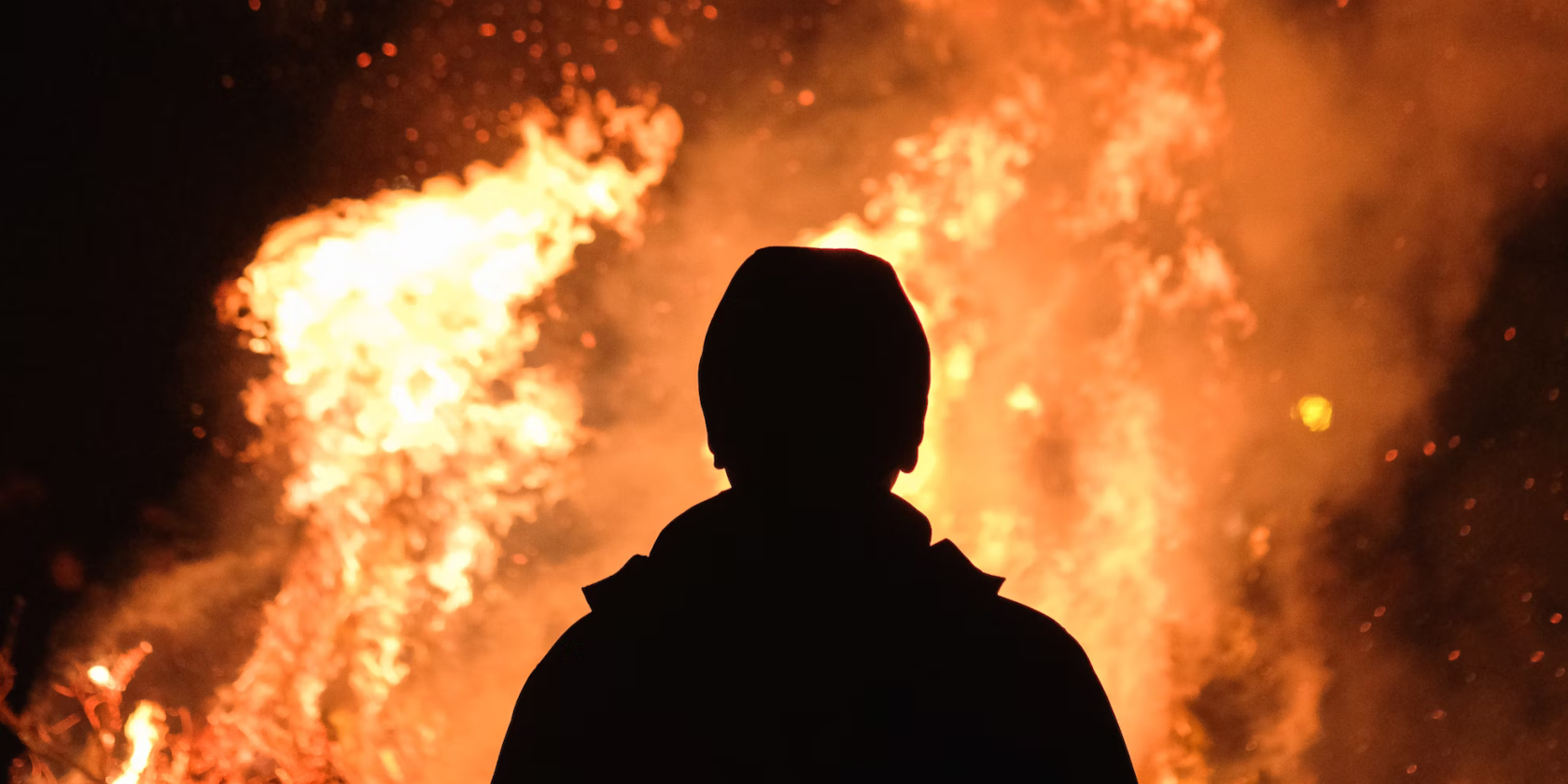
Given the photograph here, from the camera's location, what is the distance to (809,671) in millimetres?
1147

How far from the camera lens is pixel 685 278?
7398mm

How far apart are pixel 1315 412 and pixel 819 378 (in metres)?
9.17

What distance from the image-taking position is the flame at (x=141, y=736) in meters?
7.15

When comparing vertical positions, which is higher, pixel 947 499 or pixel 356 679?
pixel 947 499

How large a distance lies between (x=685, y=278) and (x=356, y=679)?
15.0ft

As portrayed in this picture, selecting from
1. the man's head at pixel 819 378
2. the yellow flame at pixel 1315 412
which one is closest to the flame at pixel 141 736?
the man's head at pixel 819 378

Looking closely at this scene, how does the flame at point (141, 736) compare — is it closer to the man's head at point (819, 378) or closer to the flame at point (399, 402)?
the flame at point (399, 402)

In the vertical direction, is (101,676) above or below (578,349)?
below

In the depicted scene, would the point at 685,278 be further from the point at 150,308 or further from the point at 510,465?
the point at 150,308

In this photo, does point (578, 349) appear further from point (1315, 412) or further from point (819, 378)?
point (1315, 412)

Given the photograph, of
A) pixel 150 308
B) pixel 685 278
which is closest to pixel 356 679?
pixel 150 308

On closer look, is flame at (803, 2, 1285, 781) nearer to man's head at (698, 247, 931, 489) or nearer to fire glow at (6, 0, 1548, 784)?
fire glow at (6, 0, 1548, 784)

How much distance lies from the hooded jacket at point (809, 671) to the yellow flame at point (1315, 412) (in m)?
8.90

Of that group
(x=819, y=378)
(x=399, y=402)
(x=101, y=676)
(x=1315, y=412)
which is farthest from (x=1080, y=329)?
(x=101, y=676)
